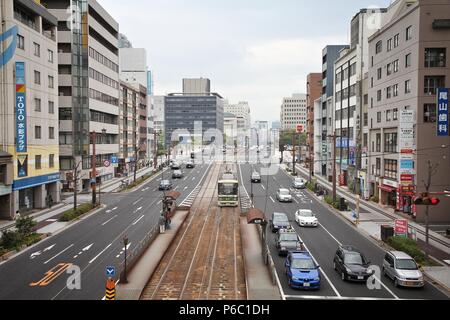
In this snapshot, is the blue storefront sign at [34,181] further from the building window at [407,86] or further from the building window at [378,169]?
the building window at [407,86]

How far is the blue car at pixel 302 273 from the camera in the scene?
23219mm

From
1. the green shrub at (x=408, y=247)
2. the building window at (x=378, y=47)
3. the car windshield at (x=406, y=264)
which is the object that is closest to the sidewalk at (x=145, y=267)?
the car windshield at (x=406, y=264)

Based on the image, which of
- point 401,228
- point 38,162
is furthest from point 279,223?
point 38,162

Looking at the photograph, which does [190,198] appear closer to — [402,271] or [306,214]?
[306,214]

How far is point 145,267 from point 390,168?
35.3 metres

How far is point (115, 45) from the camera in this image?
8962 cm

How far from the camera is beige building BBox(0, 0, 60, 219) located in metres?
45.0

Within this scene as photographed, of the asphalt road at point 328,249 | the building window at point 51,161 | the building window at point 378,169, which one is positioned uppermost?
the building window at point 51,161

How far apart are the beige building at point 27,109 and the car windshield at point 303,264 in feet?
106

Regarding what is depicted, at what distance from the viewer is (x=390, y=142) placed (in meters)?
51.9

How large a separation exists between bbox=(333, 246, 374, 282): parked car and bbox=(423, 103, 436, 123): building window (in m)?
23.6
